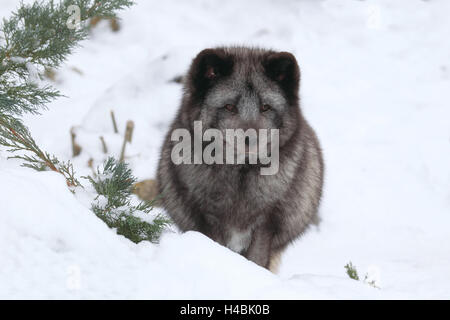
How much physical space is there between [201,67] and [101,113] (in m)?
5.07

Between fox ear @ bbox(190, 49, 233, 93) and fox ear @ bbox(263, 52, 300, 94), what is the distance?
1.00ft

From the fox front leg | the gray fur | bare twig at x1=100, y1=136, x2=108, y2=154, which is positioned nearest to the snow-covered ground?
bare twig at x1=100, y1=136, x2=108, y2=154

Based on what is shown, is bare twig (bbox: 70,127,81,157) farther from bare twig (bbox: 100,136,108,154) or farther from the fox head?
the fox head

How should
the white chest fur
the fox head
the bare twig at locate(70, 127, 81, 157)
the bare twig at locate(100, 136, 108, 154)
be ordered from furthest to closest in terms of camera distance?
the bare twig at locate(70, 127, 81, 157), the bare twig at locate(100, 136, 108, 154), the white chest fur, the fox head

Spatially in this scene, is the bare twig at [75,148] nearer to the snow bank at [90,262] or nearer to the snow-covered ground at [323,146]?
the snow-covered ground at [323,146]

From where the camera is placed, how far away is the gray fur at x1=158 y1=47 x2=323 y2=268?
376 centimetres

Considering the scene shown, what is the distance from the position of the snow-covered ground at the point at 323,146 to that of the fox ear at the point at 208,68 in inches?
61.1

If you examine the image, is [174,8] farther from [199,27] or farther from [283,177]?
[283,177]

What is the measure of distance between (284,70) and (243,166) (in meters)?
0.81

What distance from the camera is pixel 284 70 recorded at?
12.7ft

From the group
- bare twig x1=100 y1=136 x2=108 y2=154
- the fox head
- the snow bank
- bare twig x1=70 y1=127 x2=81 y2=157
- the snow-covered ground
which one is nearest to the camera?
the snow bank

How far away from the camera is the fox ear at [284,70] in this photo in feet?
12.5

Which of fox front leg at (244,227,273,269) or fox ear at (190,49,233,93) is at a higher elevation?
fox ear at (190,49,233,93)

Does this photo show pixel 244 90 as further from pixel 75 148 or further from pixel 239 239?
pixel 75 148
